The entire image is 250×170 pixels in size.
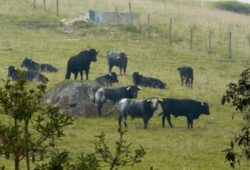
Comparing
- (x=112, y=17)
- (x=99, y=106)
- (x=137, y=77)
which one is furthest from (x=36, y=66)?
(x=112, y=17)

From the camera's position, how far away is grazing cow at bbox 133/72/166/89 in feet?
126

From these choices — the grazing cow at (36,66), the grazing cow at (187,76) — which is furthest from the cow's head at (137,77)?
the grazing cow at (36,66)

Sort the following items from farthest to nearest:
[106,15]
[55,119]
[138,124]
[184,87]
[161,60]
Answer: [106,15]
[161,60]
[184,87]
[138,124]
[55,119]

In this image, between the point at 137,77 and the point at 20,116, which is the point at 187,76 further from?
the point at 20,116

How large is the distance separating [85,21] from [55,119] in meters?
55.4

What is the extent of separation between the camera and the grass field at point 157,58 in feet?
81.7

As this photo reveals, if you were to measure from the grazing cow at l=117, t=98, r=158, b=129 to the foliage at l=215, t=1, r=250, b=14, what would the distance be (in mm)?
65011

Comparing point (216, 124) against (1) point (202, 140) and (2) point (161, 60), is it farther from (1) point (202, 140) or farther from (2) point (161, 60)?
(2) point (161, 60)

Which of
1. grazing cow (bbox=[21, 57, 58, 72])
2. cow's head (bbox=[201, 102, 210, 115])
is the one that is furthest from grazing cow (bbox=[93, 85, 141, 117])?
grazing cow (bbox=[21, 57, 58, 72])

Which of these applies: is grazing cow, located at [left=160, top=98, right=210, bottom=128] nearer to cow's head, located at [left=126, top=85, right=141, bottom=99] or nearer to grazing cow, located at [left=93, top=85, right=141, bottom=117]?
cow's head, located at [left=126, top=85, right=141, bottom=99]

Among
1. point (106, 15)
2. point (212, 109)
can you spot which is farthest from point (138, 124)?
point (106, 15)

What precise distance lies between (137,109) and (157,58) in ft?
73.0

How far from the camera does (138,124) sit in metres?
30.0

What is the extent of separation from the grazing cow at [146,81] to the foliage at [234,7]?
5620cm
